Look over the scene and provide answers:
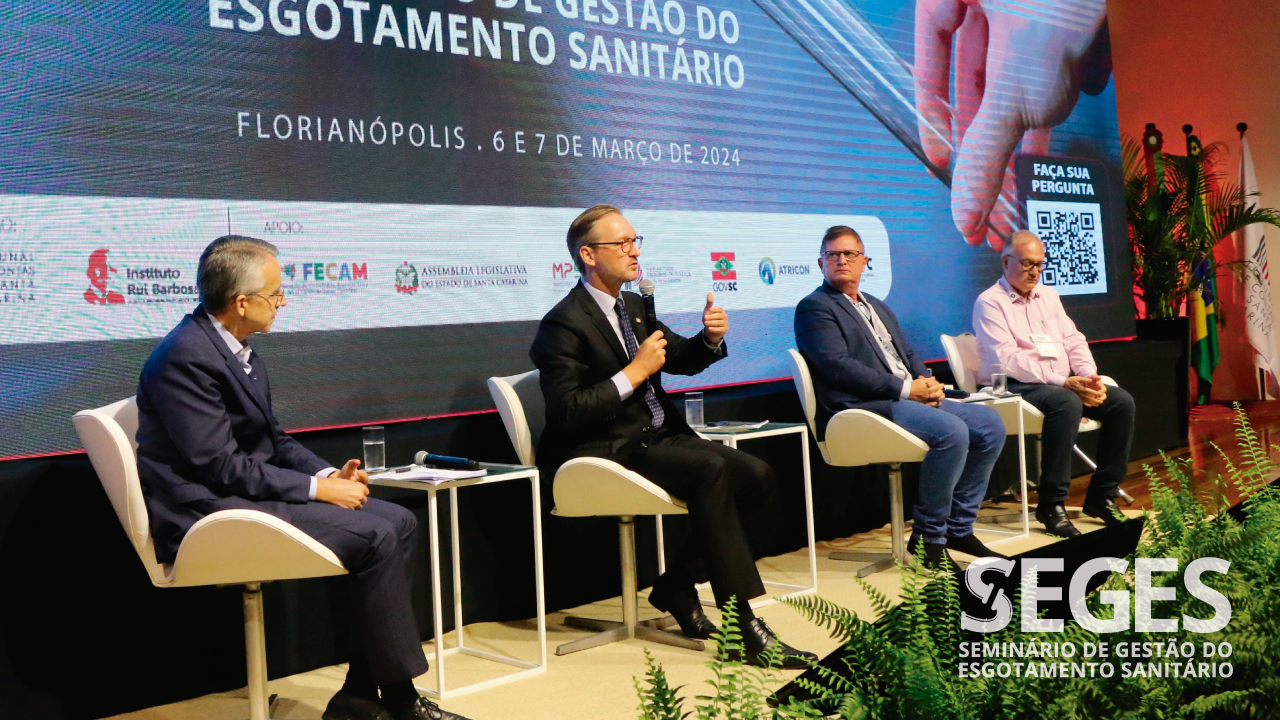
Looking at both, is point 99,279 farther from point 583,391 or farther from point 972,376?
point 972,376

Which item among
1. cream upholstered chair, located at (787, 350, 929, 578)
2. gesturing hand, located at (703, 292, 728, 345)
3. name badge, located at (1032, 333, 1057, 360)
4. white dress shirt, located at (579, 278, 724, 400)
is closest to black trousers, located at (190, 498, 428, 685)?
white dress shirt, located at (579, 278, 724, 400)

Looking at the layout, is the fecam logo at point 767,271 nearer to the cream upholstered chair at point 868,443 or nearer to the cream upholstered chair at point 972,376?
the cream upholstered chair at point 868,443

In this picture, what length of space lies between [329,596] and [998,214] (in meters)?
4.37

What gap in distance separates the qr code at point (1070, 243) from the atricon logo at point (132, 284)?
15.7 feet

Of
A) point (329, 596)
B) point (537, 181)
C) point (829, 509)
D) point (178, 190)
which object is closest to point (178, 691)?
point (329, 596)

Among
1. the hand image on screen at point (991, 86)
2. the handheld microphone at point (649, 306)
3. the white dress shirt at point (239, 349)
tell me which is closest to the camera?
the white dress shirt at point (239, 349)

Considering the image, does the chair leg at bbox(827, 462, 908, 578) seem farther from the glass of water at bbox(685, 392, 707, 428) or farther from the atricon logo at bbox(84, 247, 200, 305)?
the atricon logo at bbox(84, 247, 200, 305)

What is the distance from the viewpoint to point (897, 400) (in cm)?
415

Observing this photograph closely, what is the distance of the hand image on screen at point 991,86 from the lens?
5.96 m

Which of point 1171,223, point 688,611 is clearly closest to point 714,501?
point 688,611

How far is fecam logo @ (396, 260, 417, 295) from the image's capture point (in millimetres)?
3711

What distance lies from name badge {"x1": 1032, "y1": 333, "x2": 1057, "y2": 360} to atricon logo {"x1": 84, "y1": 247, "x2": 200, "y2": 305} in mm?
3514

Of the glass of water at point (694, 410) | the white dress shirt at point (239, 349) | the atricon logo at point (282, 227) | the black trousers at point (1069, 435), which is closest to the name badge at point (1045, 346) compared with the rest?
the black trousers at point (1069, 435)
